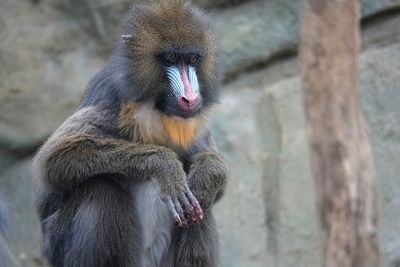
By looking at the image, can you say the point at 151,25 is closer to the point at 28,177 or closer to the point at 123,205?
the point at 123,205

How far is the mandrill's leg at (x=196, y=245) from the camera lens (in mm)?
6219

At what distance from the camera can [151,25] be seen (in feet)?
19.7

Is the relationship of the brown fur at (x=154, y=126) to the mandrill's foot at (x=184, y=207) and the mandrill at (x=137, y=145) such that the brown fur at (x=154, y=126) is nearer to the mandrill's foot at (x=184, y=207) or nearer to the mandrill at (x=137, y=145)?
the mandrill at (x=137, y=145)

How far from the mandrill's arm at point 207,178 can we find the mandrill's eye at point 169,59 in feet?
1.62

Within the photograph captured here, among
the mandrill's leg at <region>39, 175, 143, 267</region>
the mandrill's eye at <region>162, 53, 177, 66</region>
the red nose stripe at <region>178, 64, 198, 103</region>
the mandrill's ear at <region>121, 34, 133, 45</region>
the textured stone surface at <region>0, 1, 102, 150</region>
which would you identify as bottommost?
the textured stone surface at <region>0, 1, 102, 150</region>

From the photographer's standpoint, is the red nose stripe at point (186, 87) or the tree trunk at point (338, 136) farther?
the red nose stripe at point (186, 87)

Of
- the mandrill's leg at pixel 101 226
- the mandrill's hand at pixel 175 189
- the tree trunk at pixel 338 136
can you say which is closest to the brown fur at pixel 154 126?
the mandrill's hand at pixel 175 189

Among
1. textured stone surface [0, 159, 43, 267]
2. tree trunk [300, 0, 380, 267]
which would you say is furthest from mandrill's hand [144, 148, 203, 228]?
textured stone surface [0, 159, 43, 267]

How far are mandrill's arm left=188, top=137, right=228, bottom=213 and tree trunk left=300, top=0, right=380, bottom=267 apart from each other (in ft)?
3.84

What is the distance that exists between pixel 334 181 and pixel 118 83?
59.2 inches

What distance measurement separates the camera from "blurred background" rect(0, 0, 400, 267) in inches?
312

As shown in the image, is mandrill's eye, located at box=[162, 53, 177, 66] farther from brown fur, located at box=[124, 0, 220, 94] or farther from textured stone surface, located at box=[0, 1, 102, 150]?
textured stone surface, located at box=[0, 1, 102, 150]

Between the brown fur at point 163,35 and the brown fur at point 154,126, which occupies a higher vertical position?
the brown fur at point 163,35

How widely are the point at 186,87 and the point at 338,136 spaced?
113cm
